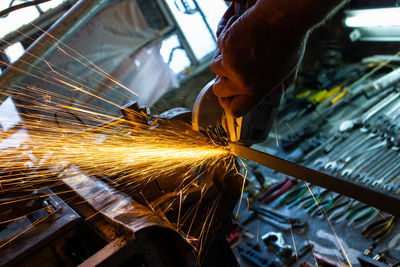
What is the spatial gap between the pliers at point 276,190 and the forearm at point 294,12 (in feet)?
8.85

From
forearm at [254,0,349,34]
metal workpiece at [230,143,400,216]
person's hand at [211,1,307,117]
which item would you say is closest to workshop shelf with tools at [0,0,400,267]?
metal workpiece at [230,143,400,216]

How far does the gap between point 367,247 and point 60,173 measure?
262 centimetres

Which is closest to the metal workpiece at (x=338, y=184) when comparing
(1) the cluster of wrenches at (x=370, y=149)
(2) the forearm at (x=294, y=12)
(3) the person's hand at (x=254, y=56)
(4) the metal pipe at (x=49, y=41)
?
(3) the person's hand at (x=254, y=56)

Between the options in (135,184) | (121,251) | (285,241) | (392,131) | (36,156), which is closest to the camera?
(121,251)

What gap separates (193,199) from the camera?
6.54ft

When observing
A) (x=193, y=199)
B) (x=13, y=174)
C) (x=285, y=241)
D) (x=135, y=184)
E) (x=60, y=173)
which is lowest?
(x=285, y=241)

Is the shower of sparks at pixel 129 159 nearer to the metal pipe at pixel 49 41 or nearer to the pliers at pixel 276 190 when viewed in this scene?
the metal pipe at pixel 49 41

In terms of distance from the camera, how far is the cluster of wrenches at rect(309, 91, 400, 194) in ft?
10.3

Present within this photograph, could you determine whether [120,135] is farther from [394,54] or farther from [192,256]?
[394,54]

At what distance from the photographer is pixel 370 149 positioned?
3572 mm

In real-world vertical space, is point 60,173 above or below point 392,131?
above

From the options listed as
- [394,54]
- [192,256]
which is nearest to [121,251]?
[192,256]

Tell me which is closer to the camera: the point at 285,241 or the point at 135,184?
the point at 135,184

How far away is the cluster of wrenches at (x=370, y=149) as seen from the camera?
314 centimetres
